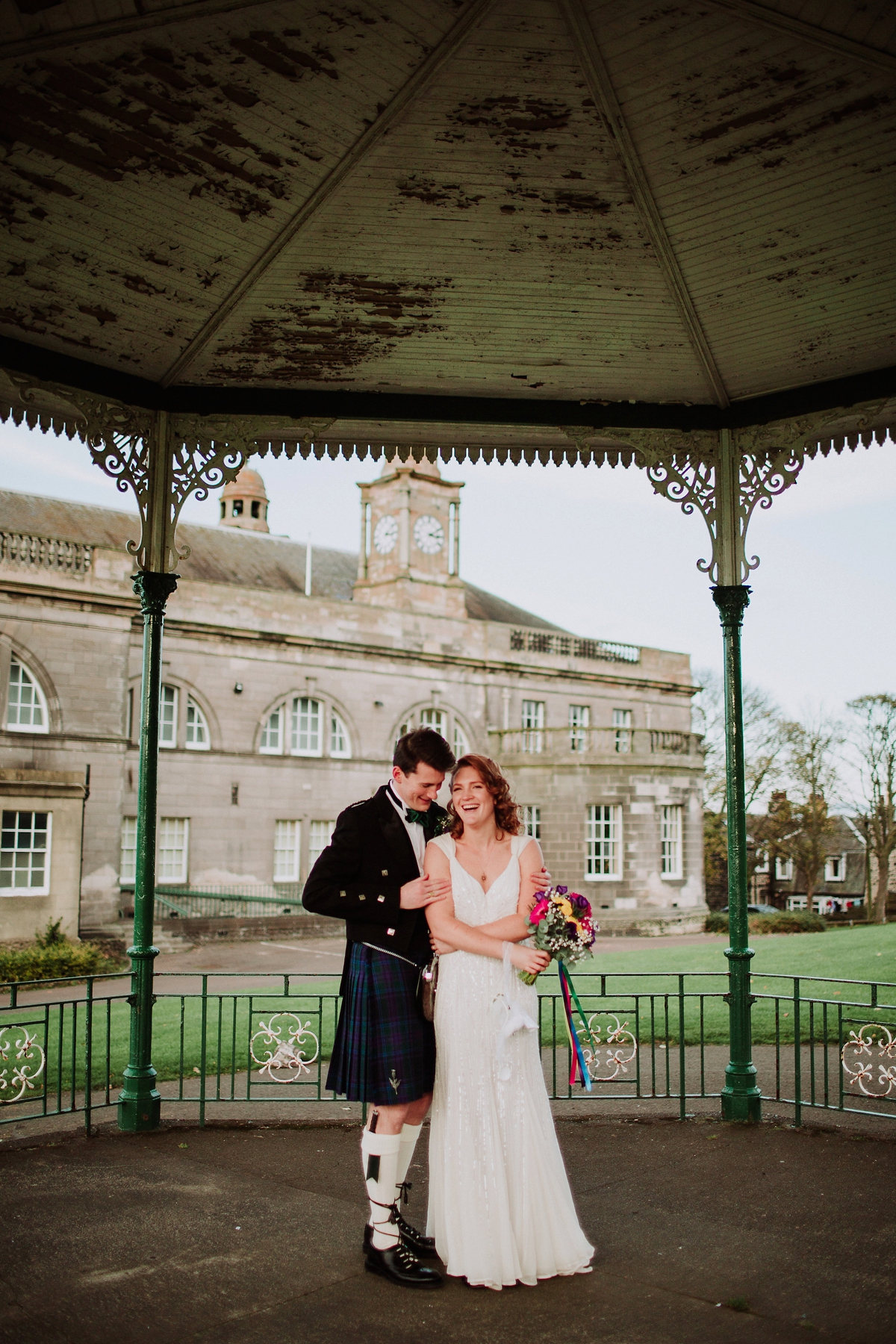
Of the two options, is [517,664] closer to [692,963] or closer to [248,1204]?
[692,963]

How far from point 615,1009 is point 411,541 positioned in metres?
26.1

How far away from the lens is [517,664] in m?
38.1

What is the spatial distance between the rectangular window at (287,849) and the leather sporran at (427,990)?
27.0m

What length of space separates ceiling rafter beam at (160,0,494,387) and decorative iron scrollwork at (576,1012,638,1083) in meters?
4.63

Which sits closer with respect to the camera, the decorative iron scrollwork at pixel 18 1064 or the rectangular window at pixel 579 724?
the decorative iron scrollwork at pixel 18 1064

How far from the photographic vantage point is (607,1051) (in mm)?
9727

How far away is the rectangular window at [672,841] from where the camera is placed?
35.9 m

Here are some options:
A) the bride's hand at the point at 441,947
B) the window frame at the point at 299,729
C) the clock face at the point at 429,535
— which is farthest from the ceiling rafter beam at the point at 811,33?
the clock face at the point at 429,535

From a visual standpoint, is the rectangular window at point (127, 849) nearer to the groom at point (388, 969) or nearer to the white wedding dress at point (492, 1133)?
the groom at point (388, 969)

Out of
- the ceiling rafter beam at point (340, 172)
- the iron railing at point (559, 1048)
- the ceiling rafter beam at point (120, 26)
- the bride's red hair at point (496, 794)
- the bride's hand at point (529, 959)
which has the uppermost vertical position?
the ceiling rafter beam at point (340, 172)

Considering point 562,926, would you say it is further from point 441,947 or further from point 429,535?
point 429,535

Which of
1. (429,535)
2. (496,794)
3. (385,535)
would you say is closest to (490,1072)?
(496,794)

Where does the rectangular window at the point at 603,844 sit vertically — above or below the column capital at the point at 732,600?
below

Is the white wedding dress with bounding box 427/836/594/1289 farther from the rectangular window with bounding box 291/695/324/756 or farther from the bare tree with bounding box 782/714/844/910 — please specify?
the bare tree with bounding box 782/714/844/910
